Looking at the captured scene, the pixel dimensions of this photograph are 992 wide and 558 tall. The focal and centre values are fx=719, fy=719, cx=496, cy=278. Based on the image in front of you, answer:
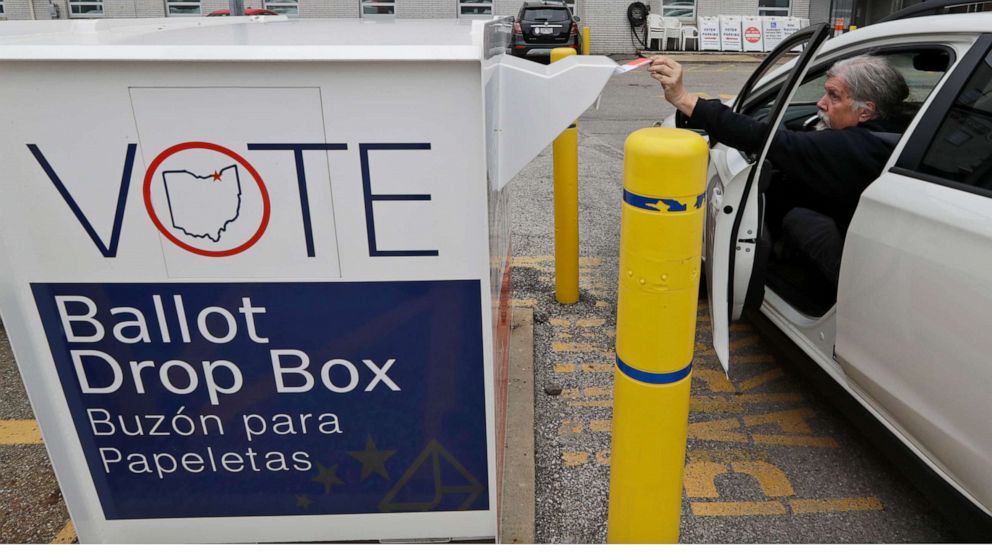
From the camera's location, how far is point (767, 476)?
264cm

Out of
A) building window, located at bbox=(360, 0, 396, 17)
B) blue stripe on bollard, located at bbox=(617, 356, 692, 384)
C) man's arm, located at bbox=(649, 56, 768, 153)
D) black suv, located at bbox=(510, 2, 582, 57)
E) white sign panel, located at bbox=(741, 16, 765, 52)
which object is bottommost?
white sign panel, located at bbox=(741, 16, 765, 52)

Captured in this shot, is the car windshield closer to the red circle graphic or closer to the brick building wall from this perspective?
the brick building wall

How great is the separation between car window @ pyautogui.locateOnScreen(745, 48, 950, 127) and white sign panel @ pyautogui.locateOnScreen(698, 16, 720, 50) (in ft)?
57.8

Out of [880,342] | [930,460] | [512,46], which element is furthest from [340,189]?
[512,46]

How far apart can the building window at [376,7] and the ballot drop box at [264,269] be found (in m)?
20.3

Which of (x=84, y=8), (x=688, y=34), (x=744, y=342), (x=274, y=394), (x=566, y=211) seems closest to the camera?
(x=274, y=394)

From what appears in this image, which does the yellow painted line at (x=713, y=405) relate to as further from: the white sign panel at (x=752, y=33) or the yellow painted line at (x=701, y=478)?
the white sign panel at (x=752, y=33)

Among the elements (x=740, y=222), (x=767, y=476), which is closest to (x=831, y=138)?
(x=740, y=222)

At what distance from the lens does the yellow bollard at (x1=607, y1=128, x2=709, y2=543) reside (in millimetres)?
1432

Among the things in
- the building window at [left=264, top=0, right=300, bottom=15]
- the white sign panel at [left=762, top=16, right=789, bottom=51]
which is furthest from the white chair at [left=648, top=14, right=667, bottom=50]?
the building window at [left=264, top=0, right=300, bottom=15]

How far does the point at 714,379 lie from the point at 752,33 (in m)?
20.0

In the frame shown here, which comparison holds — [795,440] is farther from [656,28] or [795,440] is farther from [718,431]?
[656,28]

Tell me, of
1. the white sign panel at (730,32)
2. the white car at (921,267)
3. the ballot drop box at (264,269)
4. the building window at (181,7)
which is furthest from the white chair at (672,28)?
the ballot drop box at (264,269)

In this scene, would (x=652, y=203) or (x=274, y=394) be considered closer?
(x=652, y=203)
